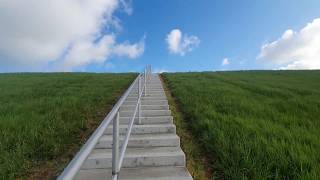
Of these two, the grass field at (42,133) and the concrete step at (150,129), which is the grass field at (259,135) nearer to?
the concrete step at (150,129)

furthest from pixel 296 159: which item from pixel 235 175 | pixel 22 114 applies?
pixel 22 114

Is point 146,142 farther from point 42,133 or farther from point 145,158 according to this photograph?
point 42,133

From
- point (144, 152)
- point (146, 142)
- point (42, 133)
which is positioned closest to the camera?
point (144, 152)

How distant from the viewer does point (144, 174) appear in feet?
17.2

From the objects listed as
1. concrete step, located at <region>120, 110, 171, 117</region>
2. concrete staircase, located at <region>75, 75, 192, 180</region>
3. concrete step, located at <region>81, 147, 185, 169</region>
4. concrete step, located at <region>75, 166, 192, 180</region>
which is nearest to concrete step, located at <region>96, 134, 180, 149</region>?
concrete staircase, located at <region>75, 75, 192, 180</region>

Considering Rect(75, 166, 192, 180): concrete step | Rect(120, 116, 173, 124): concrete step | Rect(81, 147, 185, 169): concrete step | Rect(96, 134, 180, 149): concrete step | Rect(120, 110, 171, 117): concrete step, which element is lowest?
Rect(75, 166, 192, 180): concrete step

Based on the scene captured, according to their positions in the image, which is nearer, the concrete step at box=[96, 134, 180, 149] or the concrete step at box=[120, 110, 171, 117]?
the concrete step at box=[96, 134, 180, 149]

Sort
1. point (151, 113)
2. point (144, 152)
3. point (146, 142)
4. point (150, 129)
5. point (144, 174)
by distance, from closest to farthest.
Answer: point (144, 174) → point (144, 152) → point (146, 142) → point (150, 129) → point (151, 113)

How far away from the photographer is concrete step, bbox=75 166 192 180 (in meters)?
5.07

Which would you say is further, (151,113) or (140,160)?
(151,113)

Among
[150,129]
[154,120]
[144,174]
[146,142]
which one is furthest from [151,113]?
[144,174]

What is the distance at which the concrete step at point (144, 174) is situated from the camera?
5074 mm

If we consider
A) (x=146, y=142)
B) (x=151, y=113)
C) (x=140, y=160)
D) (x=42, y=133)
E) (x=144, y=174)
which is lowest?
(x=144, y=174)

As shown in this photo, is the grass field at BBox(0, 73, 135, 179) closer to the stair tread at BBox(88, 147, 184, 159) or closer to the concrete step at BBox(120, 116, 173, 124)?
the stair tread at BBox(88, 147, 184, 159)
